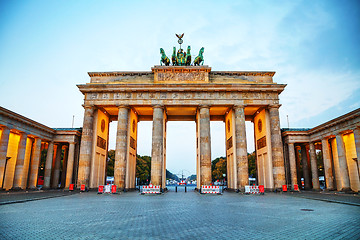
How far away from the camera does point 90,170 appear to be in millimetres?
33781

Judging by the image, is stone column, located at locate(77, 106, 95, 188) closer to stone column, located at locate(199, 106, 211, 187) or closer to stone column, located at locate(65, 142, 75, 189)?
stone column, located at locate(65, 142, 75, 189)

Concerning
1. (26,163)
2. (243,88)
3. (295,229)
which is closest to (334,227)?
(295,229)

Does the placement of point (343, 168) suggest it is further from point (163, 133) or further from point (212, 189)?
point (163, 133)

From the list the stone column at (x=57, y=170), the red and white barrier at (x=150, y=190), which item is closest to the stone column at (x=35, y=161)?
the stone column at (x=57, y=170)

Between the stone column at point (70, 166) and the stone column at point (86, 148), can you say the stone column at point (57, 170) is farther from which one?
the stone column at point (86, 148)

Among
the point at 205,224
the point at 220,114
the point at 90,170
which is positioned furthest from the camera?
the point at 220,114

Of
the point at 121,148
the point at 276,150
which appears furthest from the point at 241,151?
the point at 121,148

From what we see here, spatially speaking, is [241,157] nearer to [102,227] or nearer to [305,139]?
[305,139]

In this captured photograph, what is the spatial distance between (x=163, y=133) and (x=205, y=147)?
662 cm

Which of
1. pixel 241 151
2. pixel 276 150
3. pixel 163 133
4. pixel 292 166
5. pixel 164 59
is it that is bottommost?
pixel 292 166

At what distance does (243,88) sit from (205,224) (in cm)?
2721

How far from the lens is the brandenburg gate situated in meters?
32.3

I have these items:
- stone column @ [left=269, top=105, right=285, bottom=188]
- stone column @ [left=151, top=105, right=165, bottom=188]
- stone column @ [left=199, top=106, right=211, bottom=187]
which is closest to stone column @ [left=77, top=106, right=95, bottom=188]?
stone column @ [left=151, top=105, right=165, bottom=188]

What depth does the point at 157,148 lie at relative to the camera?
32.3m
